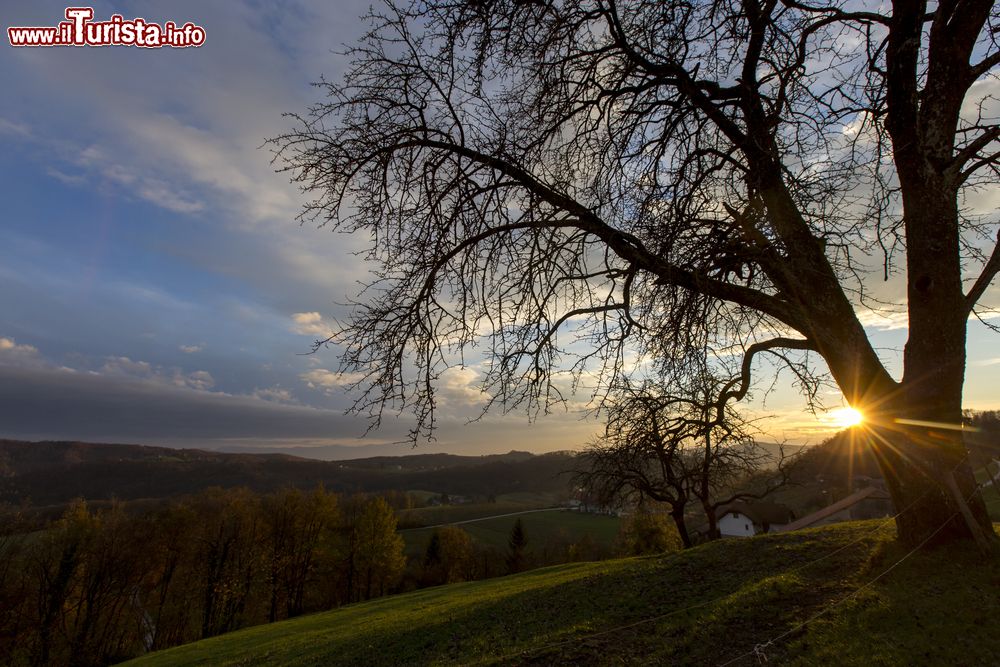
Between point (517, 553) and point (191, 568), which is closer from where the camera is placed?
point (191, 568)

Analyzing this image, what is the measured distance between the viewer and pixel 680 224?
548 centimetres

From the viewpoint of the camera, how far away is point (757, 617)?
558 cm

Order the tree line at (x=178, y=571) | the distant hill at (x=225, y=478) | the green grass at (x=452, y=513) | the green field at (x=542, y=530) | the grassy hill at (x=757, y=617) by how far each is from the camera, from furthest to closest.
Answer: the distant hill at (x=225, y=478) → the green grass at (x=452, y=513) → the green field at (x=542, y=530) → the tree line at (x=178, y=571) → the grassy hill at (x=757, y=617)

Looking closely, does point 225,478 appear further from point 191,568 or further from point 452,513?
point 191,568

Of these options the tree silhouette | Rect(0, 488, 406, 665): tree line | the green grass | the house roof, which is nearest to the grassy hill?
Rect(0, 488, 406, 665): tree line

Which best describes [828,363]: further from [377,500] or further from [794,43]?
[377,500]

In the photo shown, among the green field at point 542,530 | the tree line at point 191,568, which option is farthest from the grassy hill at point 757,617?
the green field at point 542,530

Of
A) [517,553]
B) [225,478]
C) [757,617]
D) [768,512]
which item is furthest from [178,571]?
[225,478]

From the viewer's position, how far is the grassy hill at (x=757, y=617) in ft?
14.5

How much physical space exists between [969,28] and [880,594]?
658 centimetres

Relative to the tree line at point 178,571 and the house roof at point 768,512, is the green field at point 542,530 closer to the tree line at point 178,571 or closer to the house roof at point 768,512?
the house roof at point 768,512

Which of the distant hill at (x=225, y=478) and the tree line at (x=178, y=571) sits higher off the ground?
the tree line at (x=178, y=571)

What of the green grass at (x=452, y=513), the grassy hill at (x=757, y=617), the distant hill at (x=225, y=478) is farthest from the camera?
the distant hill at (x=225, y=478)

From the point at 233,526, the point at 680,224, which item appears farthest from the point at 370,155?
the point at 233,526
